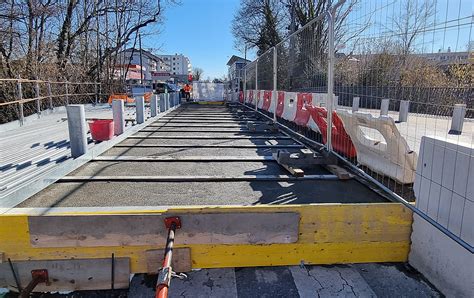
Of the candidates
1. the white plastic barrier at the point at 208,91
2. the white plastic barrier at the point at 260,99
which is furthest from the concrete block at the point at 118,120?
the white plastic barrier at the point at 208,91

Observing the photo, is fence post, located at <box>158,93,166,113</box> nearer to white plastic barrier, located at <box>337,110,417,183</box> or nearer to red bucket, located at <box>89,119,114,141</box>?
red bucket, located at <box>89,119,114,141</box>

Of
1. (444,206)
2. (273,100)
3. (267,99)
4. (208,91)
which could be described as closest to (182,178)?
(444,206)

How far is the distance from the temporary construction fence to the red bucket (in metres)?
3.99

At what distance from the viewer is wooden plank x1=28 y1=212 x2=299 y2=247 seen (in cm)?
261

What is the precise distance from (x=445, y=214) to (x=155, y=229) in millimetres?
2331

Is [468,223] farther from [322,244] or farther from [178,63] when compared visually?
[178,63]

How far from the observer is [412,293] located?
2508mm

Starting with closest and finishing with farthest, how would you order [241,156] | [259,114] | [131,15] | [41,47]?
[241,156] < [259,114] < [41,47] < [131,15]

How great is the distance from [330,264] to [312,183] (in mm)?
1357

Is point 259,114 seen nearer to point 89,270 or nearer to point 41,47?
point 89,270

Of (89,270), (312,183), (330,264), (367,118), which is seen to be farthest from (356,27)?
(89,270)

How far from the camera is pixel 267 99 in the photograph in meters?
12.1

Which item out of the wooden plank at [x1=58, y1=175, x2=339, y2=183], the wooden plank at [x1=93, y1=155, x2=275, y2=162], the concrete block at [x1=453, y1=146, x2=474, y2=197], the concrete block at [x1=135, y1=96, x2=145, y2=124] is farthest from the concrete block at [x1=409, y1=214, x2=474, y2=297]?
the concrete block at [x1=135, y1=96, x2=145, y2=124]

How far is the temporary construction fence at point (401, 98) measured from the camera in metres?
2.54
